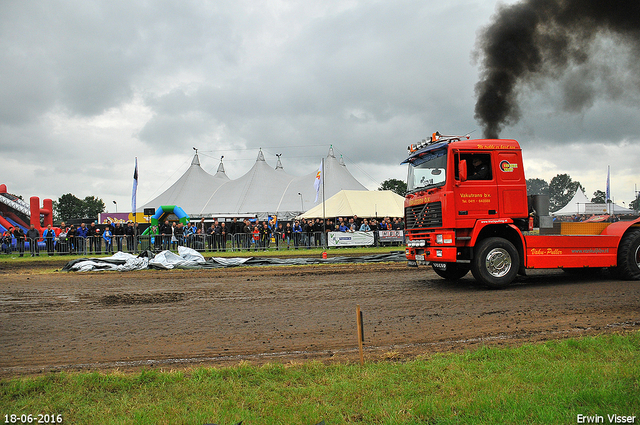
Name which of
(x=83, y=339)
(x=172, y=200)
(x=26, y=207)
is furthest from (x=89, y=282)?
(x=26, y=207)

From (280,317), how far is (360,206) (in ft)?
85.1

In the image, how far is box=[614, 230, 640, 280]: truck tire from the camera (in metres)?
10.6

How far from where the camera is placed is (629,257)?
34.9 feet

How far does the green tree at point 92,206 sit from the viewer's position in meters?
128

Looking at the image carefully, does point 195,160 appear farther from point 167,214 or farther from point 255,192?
point 167,214

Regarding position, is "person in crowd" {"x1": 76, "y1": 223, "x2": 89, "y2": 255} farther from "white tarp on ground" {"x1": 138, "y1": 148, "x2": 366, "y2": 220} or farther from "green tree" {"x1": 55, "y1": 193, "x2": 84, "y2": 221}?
"green tree" {"x1": 55, "y1": 193, "x2": 84, "y2": 221}

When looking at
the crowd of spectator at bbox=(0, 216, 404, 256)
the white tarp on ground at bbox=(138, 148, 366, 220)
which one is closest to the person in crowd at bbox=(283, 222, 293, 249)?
the crowd of spectator at bbox=(0, 216, 404, 256)

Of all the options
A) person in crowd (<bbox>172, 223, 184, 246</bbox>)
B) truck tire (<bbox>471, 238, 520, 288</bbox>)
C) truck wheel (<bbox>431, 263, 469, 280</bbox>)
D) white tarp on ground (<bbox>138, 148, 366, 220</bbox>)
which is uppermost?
white tarp on ground (<bbox>138, 148, 366, 220</bbox>)

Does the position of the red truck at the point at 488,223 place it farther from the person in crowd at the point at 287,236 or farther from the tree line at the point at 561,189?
the tree line at the point at 561,189

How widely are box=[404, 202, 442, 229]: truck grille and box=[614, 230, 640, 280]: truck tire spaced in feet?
16.4

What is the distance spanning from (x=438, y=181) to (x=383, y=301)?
317cm

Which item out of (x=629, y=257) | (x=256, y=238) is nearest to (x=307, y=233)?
(x=256, y=238)

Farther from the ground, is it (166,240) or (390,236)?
(166,240)

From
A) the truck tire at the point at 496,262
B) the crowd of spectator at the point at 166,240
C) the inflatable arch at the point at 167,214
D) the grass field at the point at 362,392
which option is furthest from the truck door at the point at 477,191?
the inflatable arch at the point at 167,214
